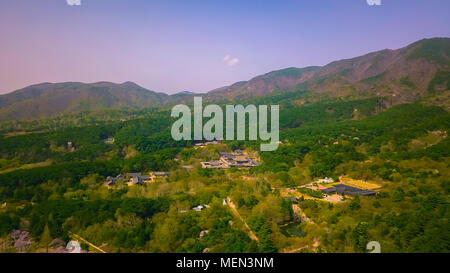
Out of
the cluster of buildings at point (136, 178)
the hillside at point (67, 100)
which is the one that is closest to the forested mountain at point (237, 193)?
the cluster of buildings at point (136, 178)

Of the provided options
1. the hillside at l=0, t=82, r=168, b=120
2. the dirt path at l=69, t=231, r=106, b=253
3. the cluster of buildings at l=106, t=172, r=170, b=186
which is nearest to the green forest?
the dirt path at l=69, t=231, r=106, b=253

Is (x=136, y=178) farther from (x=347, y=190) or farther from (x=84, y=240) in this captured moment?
(x=347, y=190)

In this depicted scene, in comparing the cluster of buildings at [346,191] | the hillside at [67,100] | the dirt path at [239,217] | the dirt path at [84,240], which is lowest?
the dirt path at [84,240]

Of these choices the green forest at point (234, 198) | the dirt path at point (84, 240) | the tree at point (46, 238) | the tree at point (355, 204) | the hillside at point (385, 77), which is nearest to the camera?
the green forest at point (234, 198)

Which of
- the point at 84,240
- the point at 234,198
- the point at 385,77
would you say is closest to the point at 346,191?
the point at 234,198

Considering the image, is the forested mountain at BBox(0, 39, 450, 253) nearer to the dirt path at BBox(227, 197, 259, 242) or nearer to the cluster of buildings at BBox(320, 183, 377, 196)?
the dirt path at BBox(227, 197, 259, 242)

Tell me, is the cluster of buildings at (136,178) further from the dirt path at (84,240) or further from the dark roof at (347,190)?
the dark roof at (347,190)
